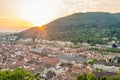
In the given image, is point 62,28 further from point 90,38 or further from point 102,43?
point 102,43

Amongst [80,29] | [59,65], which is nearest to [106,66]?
[59,65]

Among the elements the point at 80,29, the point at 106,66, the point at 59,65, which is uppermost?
the point at 80,29

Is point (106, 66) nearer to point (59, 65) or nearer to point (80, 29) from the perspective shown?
point (59, 65)

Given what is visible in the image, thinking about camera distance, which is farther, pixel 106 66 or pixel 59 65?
pixel 106 66

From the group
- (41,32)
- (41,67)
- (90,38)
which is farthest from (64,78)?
(41,32)

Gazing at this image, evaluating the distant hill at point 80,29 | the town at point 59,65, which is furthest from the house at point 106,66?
the distant hill at point 80,29

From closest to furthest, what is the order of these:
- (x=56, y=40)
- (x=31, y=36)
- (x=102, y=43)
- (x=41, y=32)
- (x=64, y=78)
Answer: (x=64, y=78) → (x=102, y=43) → (x=56, y=40) → (x=31, y=36) → (x=41, y=32)

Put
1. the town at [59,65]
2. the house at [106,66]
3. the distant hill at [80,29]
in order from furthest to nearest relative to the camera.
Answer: the distant hill at [80,29] → the house at [106,66] → the town at [59,65]

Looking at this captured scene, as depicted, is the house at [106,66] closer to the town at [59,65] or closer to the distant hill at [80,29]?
the town at [59,65]

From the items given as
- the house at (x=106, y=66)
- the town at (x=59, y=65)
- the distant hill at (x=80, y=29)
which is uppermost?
the distant hill at (x=80, y=29)
